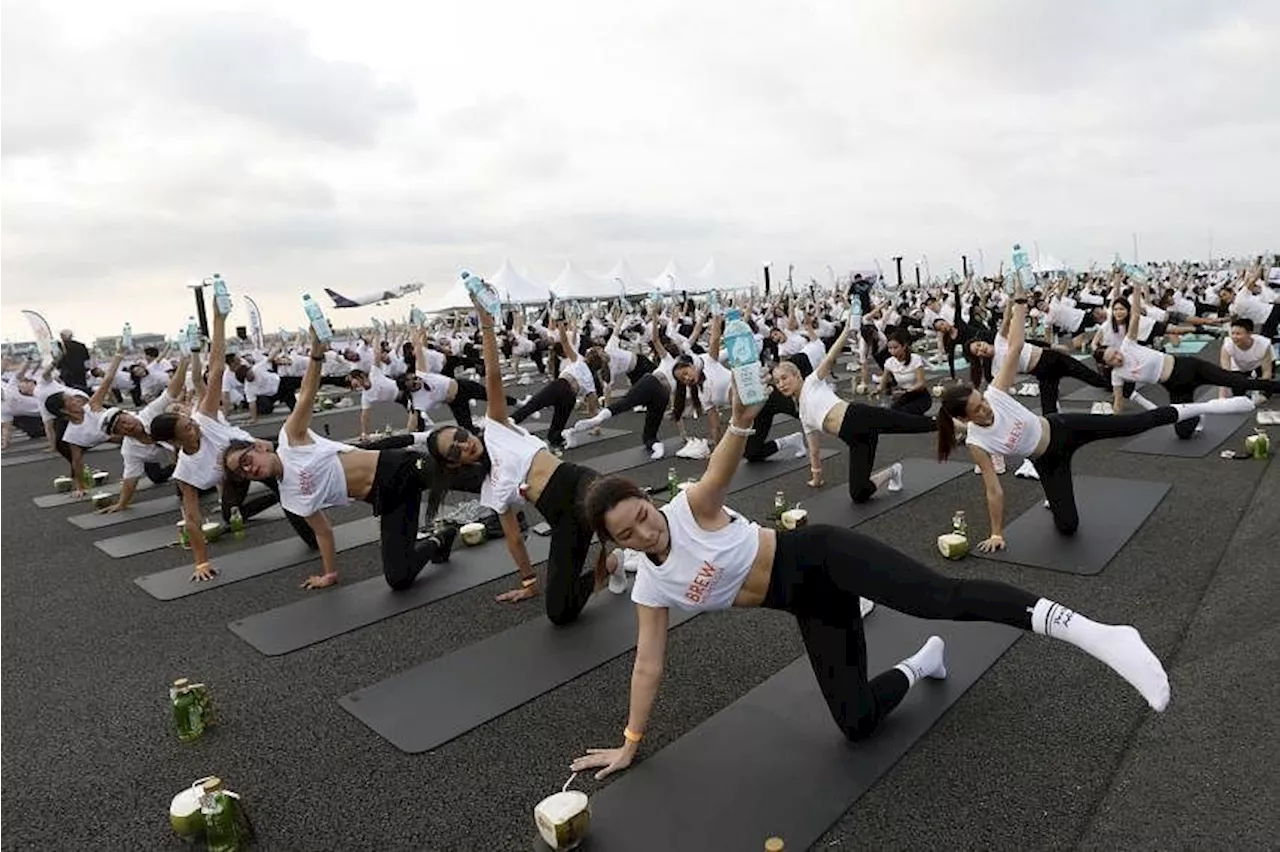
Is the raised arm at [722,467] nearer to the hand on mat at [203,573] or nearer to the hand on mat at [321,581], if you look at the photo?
the hand on mat at [321,581]

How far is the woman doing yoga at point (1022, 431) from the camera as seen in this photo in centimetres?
429

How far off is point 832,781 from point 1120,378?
6253 millimetres

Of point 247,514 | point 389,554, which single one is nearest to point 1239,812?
point 389,554

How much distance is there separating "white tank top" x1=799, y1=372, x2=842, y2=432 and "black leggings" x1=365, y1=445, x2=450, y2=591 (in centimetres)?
292

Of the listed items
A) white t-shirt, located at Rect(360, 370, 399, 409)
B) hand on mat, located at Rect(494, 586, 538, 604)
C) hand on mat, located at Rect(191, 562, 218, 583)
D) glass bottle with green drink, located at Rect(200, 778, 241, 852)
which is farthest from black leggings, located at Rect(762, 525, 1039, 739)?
white t-shirt, located at Rect(360, 370, 399, 409)

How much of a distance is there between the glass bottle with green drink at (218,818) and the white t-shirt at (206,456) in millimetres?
3040

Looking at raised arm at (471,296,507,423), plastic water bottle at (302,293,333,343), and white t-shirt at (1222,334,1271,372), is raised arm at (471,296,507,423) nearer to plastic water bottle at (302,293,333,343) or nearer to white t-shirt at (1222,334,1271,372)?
plastic water bottle at (302,293,333,343)

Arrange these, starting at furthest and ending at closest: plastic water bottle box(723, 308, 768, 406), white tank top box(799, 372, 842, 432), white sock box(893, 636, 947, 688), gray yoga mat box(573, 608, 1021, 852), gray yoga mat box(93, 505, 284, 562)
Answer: gray yoga mat box(93, 505, 284, 562)
white tank top box(799, 372, 842, 432)
white sock box(893, 636, 947, 688)
gray yoga mat box(573, 608, 1021, 852)
plastic water bottle box(723, 308, 768, 406)

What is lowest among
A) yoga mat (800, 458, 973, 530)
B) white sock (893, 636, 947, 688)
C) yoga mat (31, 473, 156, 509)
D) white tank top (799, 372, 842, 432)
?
yoga mat (800, 458, 973, 530)

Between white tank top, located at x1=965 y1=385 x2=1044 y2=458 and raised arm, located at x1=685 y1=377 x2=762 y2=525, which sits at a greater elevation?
raised arm, located at x1=685 y1=377 x2=762 y2=525

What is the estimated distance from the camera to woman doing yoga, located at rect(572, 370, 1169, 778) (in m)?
2.07

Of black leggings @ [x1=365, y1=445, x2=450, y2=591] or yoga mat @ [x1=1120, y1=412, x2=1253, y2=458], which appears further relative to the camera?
yoga mat @ [x1=1120, y1=412, x2=1253, y2=458]

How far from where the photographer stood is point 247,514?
6.49m

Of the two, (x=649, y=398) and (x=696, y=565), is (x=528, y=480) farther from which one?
(x=649, y=398)
